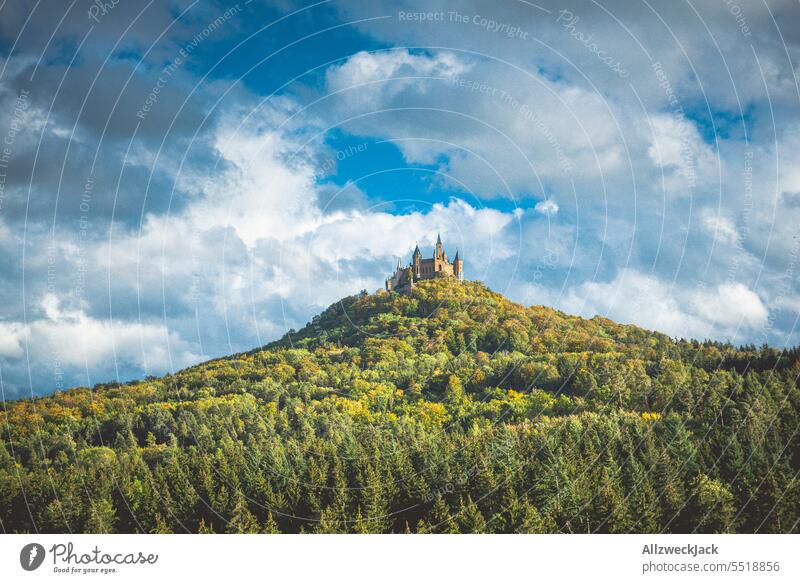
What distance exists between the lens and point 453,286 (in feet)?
548

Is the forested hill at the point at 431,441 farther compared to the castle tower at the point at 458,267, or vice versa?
the castle tower at the point at 458,267

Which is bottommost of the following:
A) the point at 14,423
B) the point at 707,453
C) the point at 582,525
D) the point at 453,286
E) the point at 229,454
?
the point at 582,525

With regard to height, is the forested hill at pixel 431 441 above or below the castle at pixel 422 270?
below

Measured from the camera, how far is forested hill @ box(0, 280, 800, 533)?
2143 inches

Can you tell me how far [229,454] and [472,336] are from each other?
76310mm

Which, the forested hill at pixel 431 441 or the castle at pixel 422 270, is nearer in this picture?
the forested hill at pixel 431 441

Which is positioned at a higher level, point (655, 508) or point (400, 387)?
point (400, 387)

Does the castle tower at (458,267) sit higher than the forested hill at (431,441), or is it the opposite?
the castle tower at (458,267)

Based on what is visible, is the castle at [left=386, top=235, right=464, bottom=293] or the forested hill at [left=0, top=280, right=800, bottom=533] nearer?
the forested hill at [left=0, top=280, right=800, bottom=533]

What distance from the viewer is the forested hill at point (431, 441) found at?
54438mm

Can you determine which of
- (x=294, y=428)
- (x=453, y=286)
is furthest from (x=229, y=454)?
(x=453, y=286)

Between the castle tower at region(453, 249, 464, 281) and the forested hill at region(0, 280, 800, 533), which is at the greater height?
the castle tower at region(453, 249, 464, 281)
